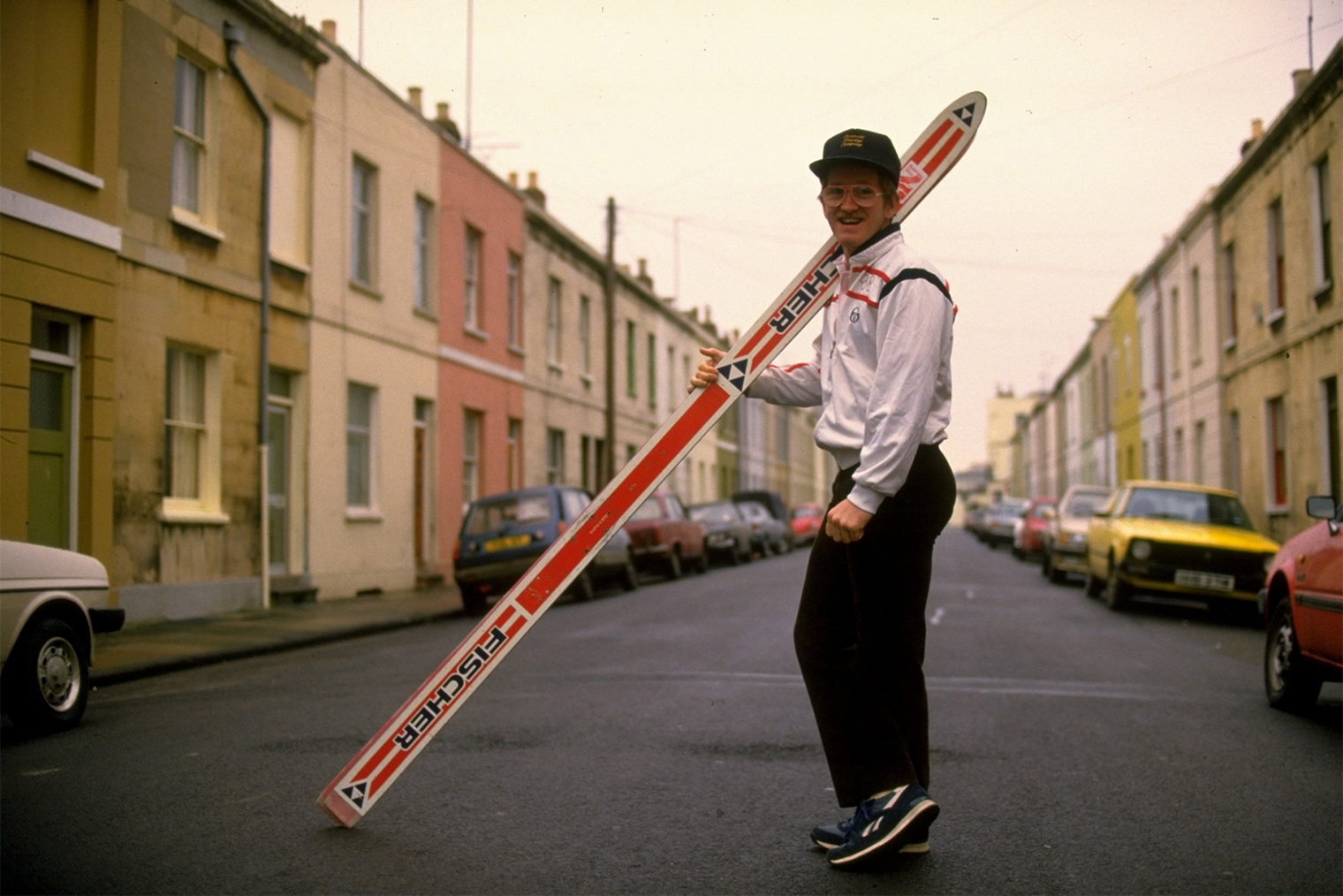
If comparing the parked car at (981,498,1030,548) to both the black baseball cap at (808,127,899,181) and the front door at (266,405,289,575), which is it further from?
the black baseball cap at (808,127,899,181)

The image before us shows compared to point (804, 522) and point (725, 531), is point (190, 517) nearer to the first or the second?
point (725, 531)

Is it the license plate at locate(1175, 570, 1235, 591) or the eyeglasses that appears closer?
the eyeglasses

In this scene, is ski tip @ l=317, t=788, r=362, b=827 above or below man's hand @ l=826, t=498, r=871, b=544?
below

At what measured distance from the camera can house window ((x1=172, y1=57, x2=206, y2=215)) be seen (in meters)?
14.2

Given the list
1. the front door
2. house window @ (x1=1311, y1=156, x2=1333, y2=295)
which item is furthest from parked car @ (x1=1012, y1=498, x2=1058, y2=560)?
the front door

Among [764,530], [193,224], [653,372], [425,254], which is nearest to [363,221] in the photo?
[425,254]

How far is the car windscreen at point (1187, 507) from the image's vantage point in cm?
1617

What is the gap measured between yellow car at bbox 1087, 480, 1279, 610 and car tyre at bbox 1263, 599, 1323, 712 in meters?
7.09

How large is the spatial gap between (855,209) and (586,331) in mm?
29223

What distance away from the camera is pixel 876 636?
3.84m

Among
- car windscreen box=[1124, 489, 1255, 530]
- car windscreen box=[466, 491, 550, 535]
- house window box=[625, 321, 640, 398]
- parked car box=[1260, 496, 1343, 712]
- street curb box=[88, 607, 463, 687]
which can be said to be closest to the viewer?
parked car box=[1260, 496, 1343, 712]

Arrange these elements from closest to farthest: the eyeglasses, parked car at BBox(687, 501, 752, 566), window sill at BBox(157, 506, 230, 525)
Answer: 1. the eyeglasses
2. window sill at BBox(157, 506, 230, 525)
3. parked car at BBox(687, 501, 752, 566)

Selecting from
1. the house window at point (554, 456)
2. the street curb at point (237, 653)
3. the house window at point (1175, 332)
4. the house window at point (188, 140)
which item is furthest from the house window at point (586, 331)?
the house window at point (188, 140)

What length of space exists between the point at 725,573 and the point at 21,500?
1766 cm
